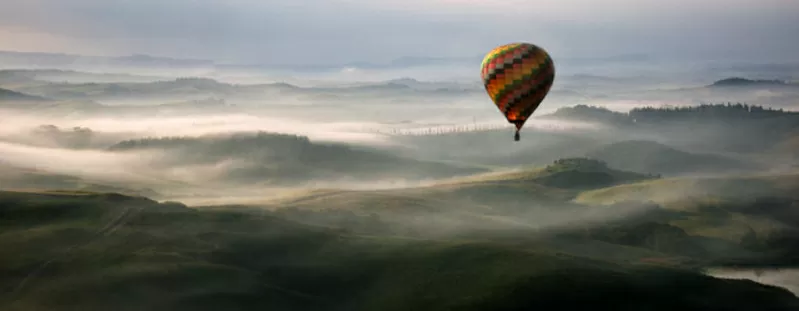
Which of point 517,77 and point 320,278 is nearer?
point 517,77

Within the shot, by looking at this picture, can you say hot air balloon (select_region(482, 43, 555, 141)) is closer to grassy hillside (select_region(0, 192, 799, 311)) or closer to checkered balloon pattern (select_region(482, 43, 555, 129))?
checkered balloon pattern (select_region(482, 43, 555, 129))

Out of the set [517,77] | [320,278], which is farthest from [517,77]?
[320,278]

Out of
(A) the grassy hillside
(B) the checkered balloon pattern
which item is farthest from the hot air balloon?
(A) the grassy hillside

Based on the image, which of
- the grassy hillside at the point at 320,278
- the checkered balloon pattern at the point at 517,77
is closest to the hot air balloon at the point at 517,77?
the checkered balloon pattern at the point at 517,77

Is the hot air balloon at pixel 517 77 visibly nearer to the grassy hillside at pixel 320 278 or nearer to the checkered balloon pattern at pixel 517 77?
the checkered balloon pattern at pixel 517 77

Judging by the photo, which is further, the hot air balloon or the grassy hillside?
the grassy hillside

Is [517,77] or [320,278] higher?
[517,77]

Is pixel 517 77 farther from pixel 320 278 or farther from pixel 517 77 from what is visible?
pixel 320 278
